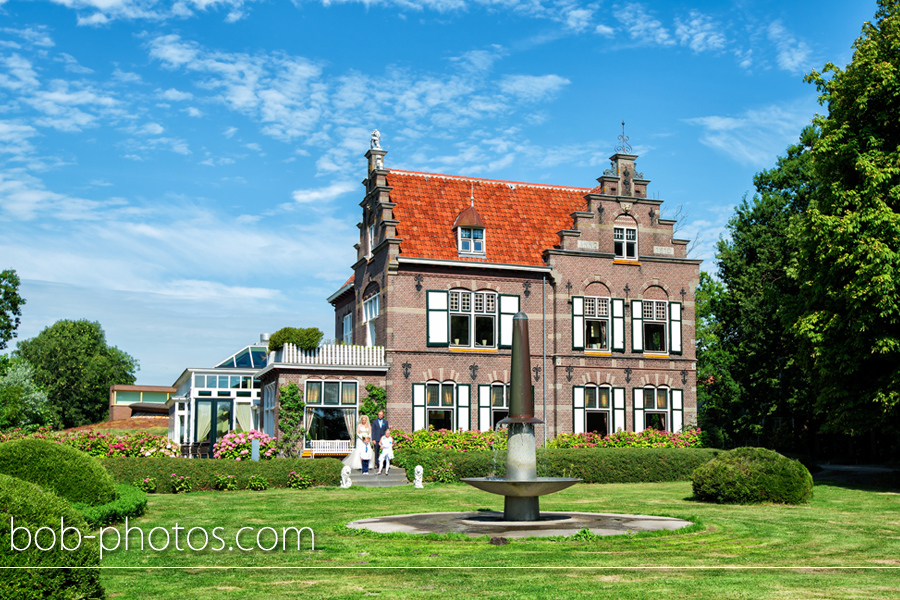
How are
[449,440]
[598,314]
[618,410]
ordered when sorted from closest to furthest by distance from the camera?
[449,440] < [618,410] < [598,314]

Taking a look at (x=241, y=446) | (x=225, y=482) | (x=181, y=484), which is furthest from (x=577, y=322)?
(x=181, y=484)

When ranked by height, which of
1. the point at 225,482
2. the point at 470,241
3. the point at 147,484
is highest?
the point at 470,241

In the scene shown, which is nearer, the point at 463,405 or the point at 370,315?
the point at 463,405

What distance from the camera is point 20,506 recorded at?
719 centimetres

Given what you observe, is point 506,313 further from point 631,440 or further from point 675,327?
point 675,327

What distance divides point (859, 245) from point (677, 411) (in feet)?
45.1

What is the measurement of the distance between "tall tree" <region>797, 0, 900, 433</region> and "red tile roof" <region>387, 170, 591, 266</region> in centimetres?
1213

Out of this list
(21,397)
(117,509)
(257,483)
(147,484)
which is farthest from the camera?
(21,397)

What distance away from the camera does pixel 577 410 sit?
35750 millimetres

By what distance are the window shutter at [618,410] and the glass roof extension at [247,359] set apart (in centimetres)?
1647

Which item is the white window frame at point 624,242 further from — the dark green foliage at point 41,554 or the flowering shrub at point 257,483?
the dark green foliage at point 41,554

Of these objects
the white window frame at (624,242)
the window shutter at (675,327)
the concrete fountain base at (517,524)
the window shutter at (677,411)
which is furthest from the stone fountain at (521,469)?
the window shutter at (675,327)

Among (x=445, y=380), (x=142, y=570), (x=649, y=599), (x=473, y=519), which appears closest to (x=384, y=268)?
(x=445, y=380)

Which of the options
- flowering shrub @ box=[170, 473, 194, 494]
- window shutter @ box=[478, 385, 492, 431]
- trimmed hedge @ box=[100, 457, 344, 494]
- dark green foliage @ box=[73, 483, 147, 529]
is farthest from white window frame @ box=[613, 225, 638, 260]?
dark green foliage @ box=[73, 483, 147, 529]
